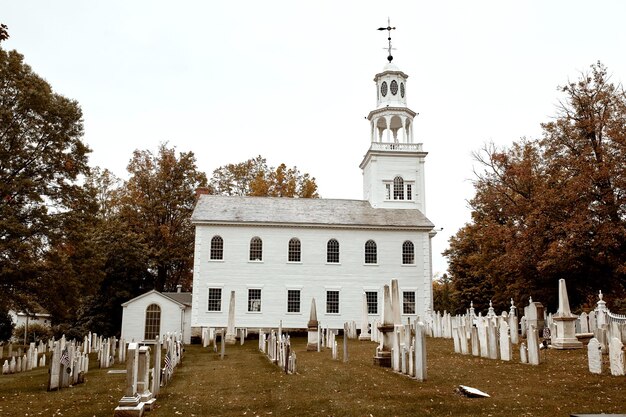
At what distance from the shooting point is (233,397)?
1212 centimetres

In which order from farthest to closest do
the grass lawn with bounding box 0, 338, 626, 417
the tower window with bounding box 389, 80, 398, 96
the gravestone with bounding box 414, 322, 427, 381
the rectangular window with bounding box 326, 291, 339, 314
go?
the tower window with bounding box 389, 80, 398, 96 → the rectangular window with bounding box 326, 291, 339, 314 → the gravestone with bounding box 414, 322, 427, 381 → the grass lawn with bounding box 0, 338, 626, 417

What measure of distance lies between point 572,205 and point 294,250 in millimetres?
16492

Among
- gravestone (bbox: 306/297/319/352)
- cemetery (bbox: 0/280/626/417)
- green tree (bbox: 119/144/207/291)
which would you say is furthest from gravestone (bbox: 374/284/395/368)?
green tree (bbox: 119/144/207/291)

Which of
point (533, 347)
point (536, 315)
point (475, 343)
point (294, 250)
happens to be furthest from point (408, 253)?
point (533, 347)

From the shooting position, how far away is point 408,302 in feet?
121

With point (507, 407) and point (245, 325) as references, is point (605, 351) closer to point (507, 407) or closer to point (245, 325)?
point (507, 407)

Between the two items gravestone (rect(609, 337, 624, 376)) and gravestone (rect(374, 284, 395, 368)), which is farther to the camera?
gravestone (rect(374, 284, 395, 368))

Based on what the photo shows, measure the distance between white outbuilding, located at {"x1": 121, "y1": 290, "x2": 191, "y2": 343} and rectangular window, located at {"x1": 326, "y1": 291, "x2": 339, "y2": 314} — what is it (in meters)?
8.63

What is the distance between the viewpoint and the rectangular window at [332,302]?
Result: 36.4 m

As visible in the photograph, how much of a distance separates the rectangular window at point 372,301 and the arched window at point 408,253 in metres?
2.90

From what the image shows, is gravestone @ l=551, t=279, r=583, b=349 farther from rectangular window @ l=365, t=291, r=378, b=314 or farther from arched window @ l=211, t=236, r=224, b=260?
arched window @ l=211, t=236, r=224, b=260

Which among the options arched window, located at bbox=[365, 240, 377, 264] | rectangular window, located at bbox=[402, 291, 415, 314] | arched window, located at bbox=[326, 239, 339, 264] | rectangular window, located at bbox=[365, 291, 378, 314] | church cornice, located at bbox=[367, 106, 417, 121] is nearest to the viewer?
rectangular window, located at bbox=[365, 291, 378, 314]

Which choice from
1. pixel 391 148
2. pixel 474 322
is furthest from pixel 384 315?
pixel 391 148

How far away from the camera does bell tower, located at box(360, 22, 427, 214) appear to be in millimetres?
40750
